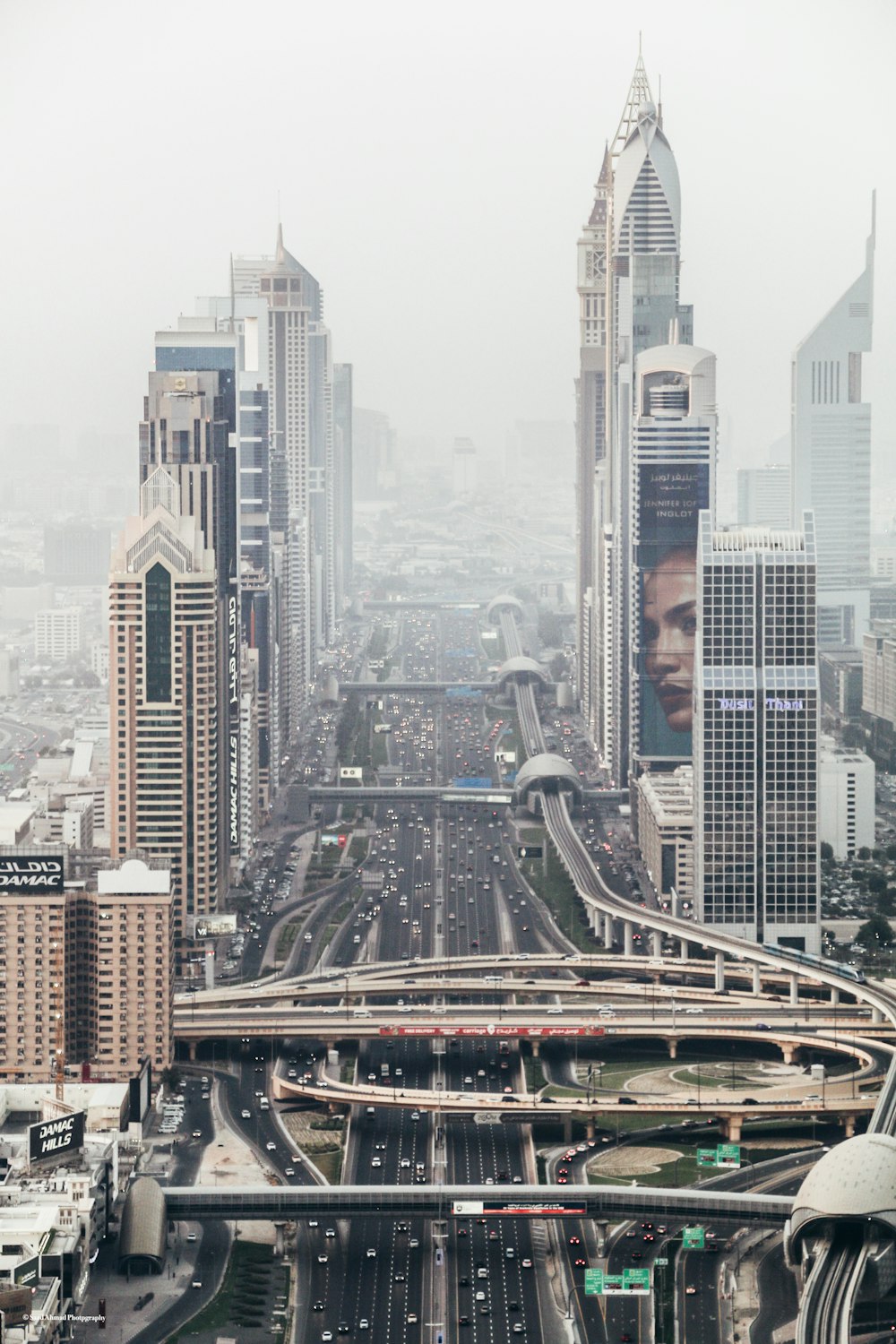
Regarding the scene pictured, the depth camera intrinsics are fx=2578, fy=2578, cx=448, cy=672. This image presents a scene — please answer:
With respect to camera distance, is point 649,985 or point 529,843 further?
point 529,843

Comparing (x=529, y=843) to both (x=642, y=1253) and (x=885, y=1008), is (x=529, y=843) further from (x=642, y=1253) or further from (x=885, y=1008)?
(x=642, y=1253)

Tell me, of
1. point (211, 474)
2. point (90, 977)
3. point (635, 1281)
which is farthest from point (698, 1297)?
point (211, 474)

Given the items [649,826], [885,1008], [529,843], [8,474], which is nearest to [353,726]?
[8,474]

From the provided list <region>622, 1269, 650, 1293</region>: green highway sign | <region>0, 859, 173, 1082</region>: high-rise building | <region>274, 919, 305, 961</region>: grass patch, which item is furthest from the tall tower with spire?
<region>622, 1269, 650, 1293</region>: green highway sign

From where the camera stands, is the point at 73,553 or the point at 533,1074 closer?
the point at 533,1074

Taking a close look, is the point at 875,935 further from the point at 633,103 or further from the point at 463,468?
the point at 463,468

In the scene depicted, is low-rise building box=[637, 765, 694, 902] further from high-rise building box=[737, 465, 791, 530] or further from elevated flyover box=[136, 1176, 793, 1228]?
high-rise building box=[737, 465, 791, 530]

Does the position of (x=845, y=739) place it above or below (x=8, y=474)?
below
